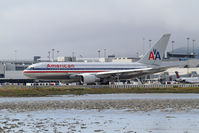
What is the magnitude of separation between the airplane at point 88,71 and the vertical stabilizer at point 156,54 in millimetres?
229

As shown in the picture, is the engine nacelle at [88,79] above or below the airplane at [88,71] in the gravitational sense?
below

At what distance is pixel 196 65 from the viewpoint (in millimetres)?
Result: 155000

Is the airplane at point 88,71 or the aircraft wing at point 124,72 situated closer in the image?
the airplane at point 88,71

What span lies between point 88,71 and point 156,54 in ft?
55.5

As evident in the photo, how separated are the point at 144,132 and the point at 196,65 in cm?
13004

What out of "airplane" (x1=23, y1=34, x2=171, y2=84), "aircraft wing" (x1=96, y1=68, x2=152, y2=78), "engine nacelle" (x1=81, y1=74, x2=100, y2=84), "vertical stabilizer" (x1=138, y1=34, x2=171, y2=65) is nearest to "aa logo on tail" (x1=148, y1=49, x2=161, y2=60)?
"vertical stabilizer" (x1=138, y1=34, x2=171, y2=65)

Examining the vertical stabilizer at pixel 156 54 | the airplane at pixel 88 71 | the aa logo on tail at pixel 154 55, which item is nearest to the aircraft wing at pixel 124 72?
the airplane at pixel 88 71

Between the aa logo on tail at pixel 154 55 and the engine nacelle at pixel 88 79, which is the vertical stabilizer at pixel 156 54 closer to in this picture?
the aa logo on tail at pixel 154 55

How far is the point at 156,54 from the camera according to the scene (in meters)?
98.5

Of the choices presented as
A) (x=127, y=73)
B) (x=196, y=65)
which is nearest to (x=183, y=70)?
(x=196, y=65)

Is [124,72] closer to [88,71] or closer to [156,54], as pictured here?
[88,71]

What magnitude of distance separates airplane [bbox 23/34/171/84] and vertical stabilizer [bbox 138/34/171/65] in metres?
0.23

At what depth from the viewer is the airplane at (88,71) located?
88438 millimetres

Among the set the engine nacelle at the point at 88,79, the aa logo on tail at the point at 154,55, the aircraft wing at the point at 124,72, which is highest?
the aa logo on tail at the point at 154,55
